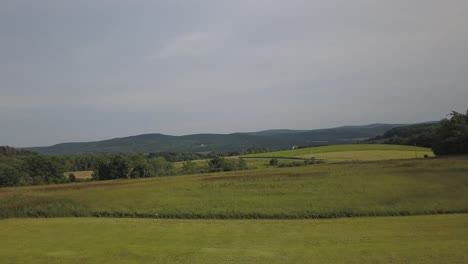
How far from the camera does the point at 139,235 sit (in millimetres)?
24016

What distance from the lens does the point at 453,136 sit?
6800 centimetres

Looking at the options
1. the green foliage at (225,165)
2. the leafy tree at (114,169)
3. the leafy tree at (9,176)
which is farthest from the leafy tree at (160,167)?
the leafy tree at (9,176)

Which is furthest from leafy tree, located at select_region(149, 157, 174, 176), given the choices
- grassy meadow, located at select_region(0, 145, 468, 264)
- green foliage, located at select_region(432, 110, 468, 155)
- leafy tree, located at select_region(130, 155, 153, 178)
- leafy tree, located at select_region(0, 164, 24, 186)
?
green foliage, located at select_region(432, 110, 468, 155)

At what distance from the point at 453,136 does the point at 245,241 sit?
6004 centimetres

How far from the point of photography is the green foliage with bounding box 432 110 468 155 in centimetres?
6619

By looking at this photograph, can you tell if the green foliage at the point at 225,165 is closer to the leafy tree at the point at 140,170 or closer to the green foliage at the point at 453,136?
the leafy tree at the point at 140,170

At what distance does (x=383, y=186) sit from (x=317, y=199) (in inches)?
314

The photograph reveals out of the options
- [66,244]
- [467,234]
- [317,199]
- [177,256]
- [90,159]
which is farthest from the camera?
[90,159]

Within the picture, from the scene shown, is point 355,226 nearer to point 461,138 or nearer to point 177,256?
point 177,256

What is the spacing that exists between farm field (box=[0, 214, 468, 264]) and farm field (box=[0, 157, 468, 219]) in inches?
105

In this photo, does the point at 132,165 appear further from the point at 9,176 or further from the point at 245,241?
the point at 245,241

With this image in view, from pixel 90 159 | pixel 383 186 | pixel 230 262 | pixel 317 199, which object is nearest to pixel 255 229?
pixel 230 262

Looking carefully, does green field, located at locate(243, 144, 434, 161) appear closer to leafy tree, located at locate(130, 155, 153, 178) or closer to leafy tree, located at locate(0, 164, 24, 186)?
leafy tree, located at locate(130, 155, 153, 178)

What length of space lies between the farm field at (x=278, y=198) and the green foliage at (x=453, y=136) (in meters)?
22.6
